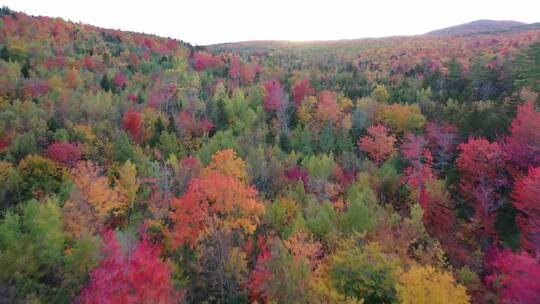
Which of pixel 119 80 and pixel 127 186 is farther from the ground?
pixel 119 80

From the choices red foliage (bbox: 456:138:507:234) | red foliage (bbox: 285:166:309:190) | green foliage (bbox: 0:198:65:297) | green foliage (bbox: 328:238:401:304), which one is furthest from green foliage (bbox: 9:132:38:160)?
red foliage (bbox: 456:138:507:234)

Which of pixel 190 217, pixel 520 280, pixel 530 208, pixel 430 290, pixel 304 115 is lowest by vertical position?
pixel 304 115

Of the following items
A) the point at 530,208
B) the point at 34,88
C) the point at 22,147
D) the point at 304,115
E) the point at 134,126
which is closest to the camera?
the point at 530,208

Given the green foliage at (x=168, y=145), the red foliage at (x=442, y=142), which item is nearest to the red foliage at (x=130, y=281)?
the green foliage at (x=168, y=145)

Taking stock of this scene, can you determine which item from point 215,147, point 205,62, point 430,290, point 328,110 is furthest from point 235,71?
point 430,290

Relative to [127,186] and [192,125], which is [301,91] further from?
[127,186]

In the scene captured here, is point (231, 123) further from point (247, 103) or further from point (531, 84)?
point (531, 84)

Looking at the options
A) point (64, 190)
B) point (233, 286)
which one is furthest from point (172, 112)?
point (233, 286)

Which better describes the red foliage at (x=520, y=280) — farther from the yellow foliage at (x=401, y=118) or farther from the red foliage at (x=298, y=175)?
the yellow foliage at (x=401, y=118)

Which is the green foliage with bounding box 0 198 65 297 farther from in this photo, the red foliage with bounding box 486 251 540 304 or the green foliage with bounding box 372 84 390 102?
the green foliage with bounding box 372 84 390 102
